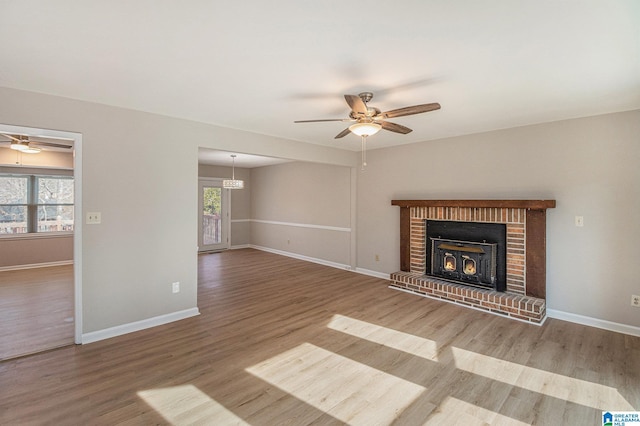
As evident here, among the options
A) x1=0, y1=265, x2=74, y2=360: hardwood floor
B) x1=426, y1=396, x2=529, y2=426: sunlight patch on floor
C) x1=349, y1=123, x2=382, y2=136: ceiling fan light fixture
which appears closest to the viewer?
x1=426, y1=396, x2=529, y2=426: sunlight patch on floor

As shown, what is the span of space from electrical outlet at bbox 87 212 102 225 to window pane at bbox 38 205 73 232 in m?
4.96

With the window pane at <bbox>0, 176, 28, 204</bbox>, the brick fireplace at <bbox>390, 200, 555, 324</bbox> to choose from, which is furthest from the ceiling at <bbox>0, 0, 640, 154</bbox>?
the window pane at <bbox>0, 176, 28, 204</bbox>

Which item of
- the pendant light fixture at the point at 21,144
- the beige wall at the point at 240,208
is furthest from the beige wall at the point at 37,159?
the beige wall at the point at 240,208

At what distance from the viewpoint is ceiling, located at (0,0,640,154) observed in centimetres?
165

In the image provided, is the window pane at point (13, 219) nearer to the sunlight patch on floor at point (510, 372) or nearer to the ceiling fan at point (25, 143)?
the ceiling fan at point (25, 143)

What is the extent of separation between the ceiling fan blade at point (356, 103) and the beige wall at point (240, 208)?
272 inches

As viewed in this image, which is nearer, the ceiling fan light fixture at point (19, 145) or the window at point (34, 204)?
the ceiling fan light fixture at point (19, 145)

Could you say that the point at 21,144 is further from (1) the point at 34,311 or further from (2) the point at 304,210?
(2) the point at 304,210

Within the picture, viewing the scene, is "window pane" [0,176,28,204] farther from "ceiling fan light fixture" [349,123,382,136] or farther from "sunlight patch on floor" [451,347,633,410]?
"sunlight patch on floor" [451,347,633,410]

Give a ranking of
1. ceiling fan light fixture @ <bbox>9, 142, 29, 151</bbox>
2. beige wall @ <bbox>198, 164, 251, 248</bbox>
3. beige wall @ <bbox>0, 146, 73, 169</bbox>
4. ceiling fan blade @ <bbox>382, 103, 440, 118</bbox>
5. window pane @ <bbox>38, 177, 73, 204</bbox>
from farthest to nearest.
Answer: beige wall @ <bbox>198, 164, 251, 248</bbox> < window pane @ <bbox>38, 177, 73, 204</bbox> < beige wall @ <bbox>0, 146, 73, 169</bbox> < ceiling fan light fixture @ <bbox>9, 142, 29, 151</bbox> < ceiling fan blade @ <bbox>382, 103, 440, 118</bbox>

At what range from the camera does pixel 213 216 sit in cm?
886

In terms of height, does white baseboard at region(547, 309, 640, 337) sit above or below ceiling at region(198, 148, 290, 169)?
below

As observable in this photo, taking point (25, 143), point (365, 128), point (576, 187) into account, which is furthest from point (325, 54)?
point (25, 143)

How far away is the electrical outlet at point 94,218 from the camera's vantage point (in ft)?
10.3
